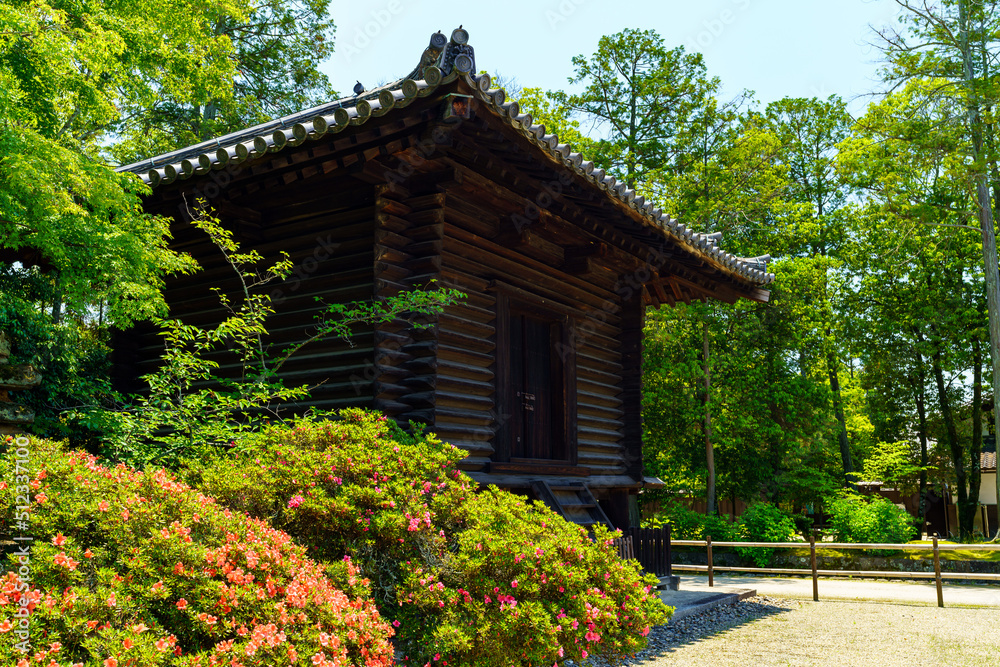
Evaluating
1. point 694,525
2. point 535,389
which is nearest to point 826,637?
point 535,389

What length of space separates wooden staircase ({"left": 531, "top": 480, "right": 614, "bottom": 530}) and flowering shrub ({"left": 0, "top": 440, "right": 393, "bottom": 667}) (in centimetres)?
447

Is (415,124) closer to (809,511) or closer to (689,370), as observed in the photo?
(689,370)

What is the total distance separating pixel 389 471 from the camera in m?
4.28

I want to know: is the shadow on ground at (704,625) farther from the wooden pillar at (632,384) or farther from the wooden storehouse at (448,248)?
the wooden pillar at (632,384)

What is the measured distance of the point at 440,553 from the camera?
4152 mm

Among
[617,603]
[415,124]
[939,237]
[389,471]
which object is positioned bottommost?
[617,603]

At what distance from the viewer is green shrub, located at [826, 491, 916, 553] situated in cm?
1809

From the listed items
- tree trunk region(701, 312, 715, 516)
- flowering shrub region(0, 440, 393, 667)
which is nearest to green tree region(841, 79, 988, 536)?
tree trunk region(701, 312, 715, 516)

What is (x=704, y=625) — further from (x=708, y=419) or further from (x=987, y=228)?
(x=987, y=228)

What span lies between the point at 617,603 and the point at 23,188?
4.30m

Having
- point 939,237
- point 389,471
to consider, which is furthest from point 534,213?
point 939,237

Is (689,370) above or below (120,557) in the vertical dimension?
above

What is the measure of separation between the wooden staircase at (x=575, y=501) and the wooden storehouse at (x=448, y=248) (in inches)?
1.1

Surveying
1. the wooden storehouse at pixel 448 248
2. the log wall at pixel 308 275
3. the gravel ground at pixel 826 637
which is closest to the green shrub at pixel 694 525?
Result: the gravel ground at pixel 826 637
